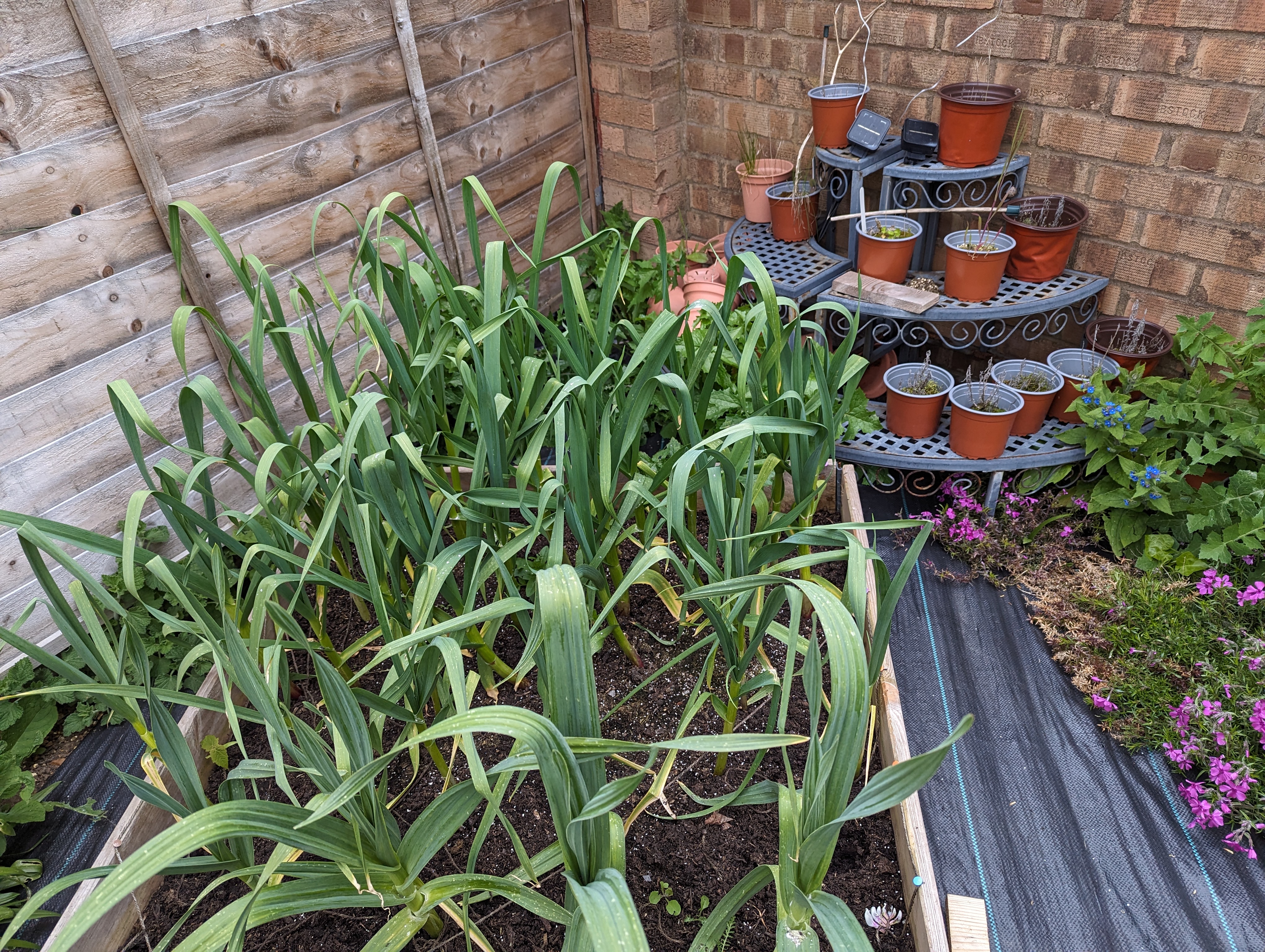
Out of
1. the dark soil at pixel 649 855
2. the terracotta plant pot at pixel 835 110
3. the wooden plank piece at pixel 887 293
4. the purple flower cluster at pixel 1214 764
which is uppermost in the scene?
the terracotta plant pot at pixel 835 110

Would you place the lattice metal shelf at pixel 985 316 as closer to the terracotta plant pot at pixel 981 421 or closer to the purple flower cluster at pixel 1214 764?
the terracotta plant pot at pixel 981 421

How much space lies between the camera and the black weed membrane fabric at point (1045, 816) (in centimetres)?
A: 142

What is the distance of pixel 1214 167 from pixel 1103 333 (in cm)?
46

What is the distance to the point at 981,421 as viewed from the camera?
2.01 m

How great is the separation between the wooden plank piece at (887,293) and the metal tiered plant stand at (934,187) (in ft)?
0.62

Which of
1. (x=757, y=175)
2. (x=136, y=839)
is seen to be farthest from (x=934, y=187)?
(x=136, y=839)

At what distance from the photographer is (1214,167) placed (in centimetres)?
193

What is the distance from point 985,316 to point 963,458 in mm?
381

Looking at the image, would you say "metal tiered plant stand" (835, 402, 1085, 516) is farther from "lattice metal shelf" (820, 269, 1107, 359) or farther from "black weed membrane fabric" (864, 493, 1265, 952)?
"black weed membrane fabric" (864, 493, 1265, 952)

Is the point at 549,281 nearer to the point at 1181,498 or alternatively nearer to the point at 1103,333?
the point at 1103,333

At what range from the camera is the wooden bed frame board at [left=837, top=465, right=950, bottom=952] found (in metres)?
1.10

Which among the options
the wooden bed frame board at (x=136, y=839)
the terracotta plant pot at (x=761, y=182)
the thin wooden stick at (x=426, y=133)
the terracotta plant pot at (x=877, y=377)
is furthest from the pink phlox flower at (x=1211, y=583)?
the thin wooden stick at (x=426, y=133)

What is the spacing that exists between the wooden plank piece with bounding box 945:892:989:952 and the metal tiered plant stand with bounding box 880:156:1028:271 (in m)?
1.67

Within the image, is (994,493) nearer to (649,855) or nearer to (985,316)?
(985,316)
